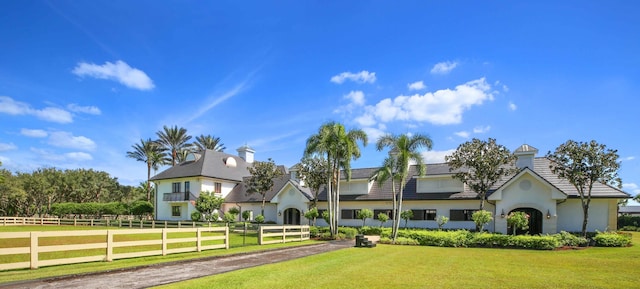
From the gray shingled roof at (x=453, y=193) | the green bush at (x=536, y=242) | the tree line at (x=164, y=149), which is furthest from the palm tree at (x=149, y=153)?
the green bush at (x=536, y=242)

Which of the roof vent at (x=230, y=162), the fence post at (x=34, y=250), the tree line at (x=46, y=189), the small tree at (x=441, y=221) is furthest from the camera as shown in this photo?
the tree line at (x=46, y=189)

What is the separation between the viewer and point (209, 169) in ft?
146

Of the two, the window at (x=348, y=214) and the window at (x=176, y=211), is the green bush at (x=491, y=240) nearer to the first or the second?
→ the window at (x=348, y=214)

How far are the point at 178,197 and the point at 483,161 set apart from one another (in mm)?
32996

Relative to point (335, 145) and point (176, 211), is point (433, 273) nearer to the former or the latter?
point (335, 145)

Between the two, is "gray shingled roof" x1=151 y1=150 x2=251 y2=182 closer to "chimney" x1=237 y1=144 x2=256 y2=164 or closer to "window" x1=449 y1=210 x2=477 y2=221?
"chimney" x1=237 y1=144 x2=256 y2=164

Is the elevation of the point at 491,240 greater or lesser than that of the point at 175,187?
lesser

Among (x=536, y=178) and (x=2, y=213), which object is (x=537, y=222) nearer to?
(x=536, y=178)

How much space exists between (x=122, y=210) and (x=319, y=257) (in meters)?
43.0

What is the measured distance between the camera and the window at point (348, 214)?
3519 centimetres

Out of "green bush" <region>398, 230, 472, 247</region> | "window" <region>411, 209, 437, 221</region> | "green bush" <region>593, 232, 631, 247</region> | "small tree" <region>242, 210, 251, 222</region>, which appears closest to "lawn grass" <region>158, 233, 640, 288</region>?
"green bush" <region>593, 232, 631, 247</region>

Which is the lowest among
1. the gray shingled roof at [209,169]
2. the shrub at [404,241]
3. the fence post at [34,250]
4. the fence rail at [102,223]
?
the fence rail at [102,223]

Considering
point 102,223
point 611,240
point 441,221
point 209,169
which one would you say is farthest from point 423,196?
point 102,223

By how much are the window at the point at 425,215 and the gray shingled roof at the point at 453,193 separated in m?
1.13
